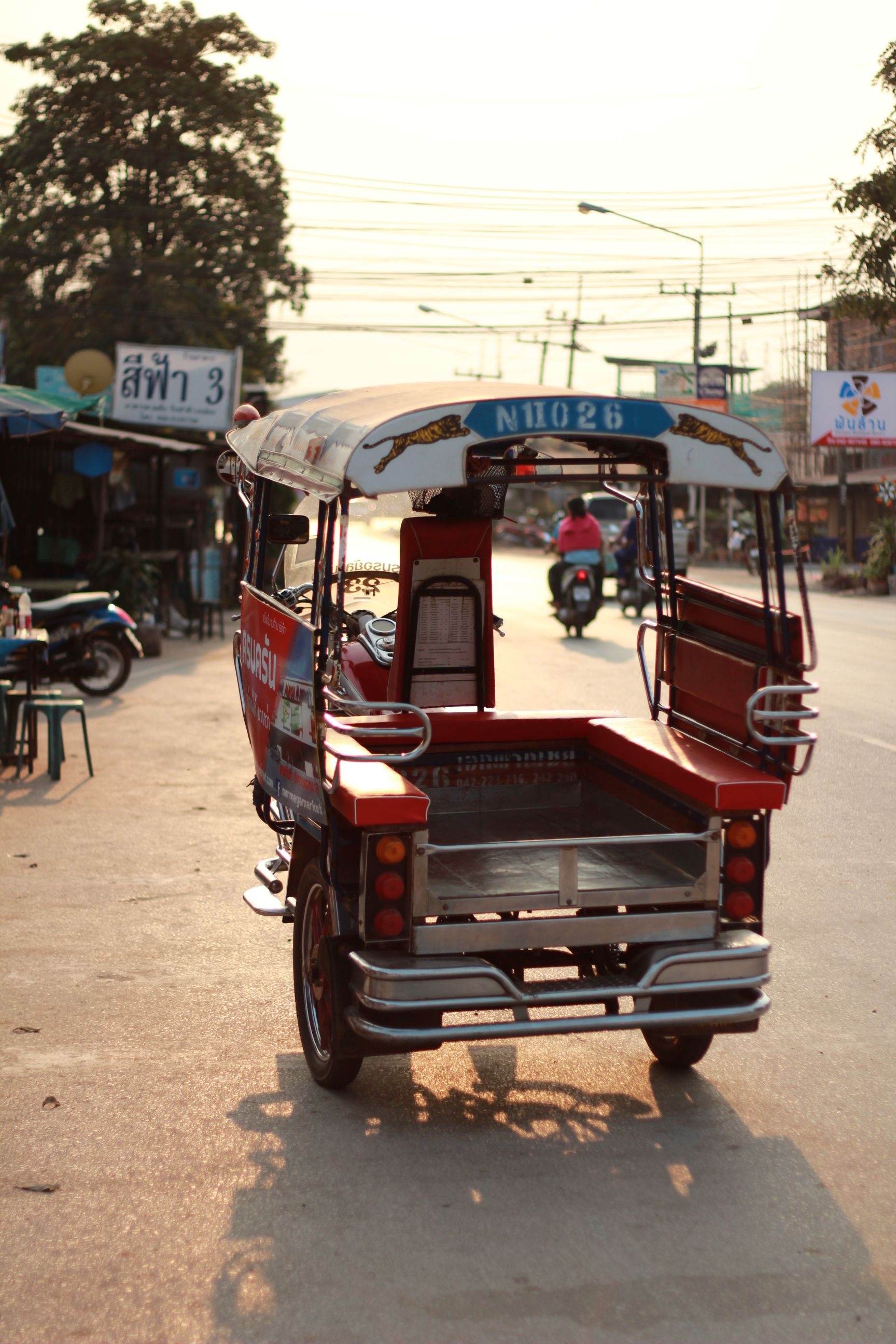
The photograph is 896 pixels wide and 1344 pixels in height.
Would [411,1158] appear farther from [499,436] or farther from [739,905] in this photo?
[499,436]

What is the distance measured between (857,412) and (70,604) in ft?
99.3

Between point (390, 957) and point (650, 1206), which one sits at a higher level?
point (390, 957)

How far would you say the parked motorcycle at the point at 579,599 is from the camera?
19.4 m

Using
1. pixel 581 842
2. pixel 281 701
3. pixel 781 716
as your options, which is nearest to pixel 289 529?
pixel 281 701

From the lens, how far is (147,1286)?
3.32 m

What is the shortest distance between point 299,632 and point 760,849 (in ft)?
5.15

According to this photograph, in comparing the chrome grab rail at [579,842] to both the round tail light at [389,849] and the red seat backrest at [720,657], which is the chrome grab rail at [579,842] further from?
the red seat backrest at [720,657]

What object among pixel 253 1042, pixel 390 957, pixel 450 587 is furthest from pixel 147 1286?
pixel 450 587

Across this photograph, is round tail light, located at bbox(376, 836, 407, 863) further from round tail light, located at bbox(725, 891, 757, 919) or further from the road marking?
the road marking

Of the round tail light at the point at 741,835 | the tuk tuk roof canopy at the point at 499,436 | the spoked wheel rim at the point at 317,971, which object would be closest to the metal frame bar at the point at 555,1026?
the spoked wheel rim at the point at 317,971

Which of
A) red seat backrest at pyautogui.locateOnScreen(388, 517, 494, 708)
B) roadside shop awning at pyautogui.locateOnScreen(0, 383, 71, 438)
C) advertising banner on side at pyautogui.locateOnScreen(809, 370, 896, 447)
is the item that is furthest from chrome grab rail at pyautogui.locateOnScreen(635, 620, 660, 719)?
advertising banner on side at pyautogui.locateOnScreen(809, 370, 896, 447)

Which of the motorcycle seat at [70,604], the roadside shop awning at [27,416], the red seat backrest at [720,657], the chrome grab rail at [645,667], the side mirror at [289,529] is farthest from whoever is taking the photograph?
the roadside shop awning at [27,416]

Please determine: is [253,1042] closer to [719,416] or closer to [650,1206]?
[650,1206]

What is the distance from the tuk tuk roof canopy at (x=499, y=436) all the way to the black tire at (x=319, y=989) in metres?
1.30
